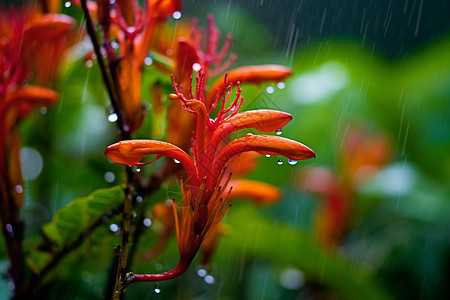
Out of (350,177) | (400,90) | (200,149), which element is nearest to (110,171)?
(200,149)

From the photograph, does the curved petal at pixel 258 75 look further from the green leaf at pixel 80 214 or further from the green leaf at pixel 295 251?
the green leaf at pixel 295 251

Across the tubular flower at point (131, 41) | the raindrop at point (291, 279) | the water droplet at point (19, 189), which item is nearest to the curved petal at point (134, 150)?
the tubular flower at point (131, 41)

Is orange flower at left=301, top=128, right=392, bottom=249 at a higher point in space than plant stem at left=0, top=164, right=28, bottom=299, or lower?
lower

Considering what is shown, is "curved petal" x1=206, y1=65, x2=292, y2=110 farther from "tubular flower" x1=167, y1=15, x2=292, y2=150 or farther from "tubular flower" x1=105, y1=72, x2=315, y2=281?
"tubular flower" x1=105, y1=72, x2=315, y2=281

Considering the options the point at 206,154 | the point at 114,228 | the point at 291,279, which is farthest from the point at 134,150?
the point at 291,279

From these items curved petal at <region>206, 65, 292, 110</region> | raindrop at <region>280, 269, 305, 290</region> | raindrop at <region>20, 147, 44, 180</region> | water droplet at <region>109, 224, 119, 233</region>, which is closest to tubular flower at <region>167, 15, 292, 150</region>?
curved petal at <region>206, 65, 292, 110</region>

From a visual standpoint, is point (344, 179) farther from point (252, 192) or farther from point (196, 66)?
point (196, 66)
